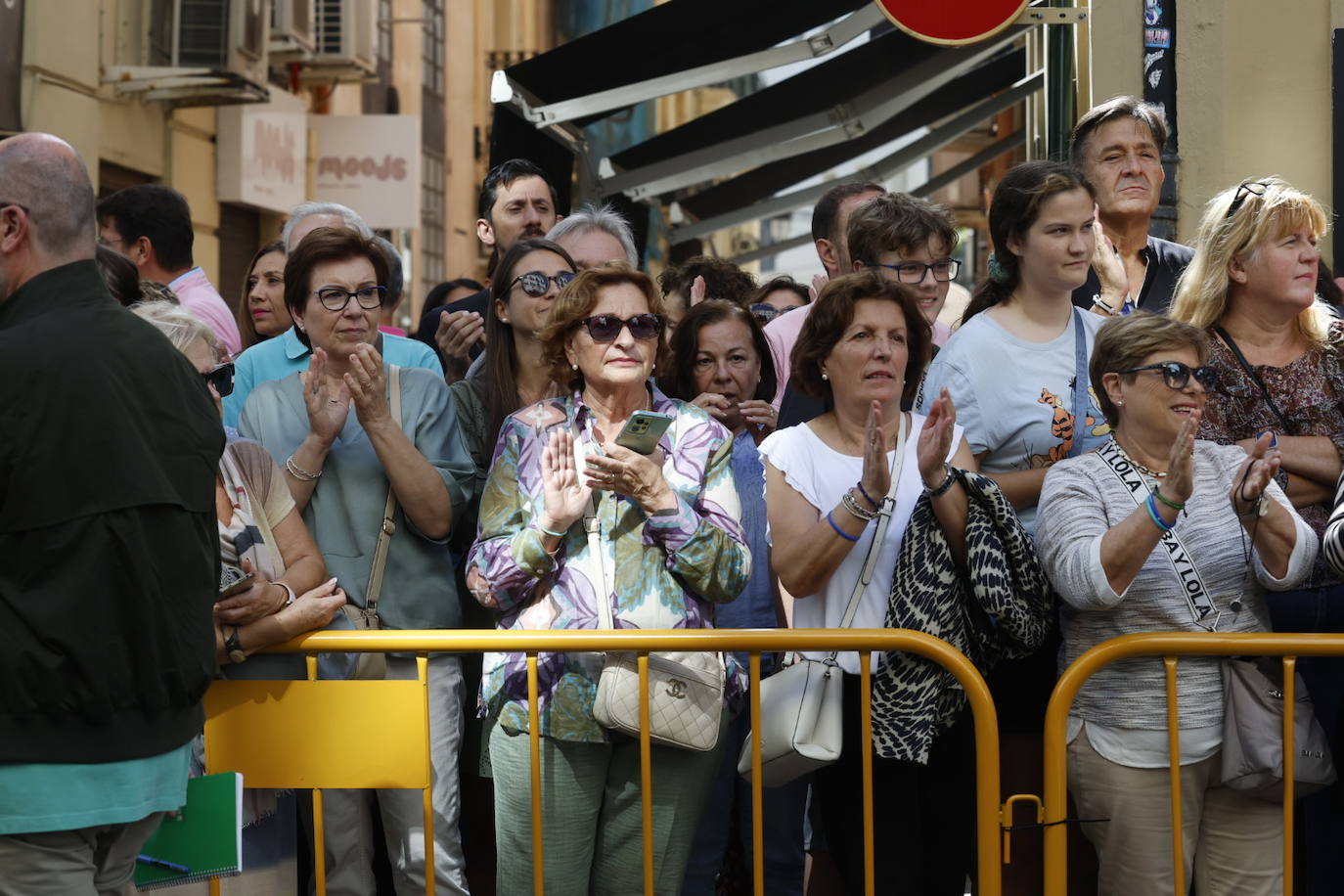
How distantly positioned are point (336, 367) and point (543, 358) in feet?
2.23

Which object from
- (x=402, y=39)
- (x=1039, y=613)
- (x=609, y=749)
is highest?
(x=402, y=39)

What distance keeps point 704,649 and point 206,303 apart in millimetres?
3711

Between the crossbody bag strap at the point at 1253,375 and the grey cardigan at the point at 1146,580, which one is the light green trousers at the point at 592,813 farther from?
the crossbody bag strap at the point at 1253,375

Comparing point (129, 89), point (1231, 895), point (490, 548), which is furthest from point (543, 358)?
point (129, 89)

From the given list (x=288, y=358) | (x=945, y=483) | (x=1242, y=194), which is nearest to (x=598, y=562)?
(x=945, y=483)

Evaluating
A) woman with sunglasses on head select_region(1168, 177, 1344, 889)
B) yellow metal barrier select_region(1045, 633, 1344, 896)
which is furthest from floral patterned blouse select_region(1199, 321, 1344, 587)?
yellow metal barrier select_region(1045, 633, 1344, 896)

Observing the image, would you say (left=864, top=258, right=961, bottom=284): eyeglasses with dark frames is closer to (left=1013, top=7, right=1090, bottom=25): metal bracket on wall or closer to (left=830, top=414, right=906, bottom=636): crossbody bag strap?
(left=830, top=414, right=906, bottom=636): crossbody bag strap

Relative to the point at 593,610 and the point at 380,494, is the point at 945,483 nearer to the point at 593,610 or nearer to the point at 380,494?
the point at 593,610

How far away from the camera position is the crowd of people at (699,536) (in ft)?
11.3

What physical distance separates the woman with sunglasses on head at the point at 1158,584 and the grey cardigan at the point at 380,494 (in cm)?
171

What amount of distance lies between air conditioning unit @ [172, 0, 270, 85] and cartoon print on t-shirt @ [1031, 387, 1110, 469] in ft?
40.1

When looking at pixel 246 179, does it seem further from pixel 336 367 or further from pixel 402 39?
pixel 336 367

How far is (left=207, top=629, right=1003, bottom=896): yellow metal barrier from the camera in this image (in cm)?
408

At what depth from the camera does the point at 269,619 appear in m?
4.18
